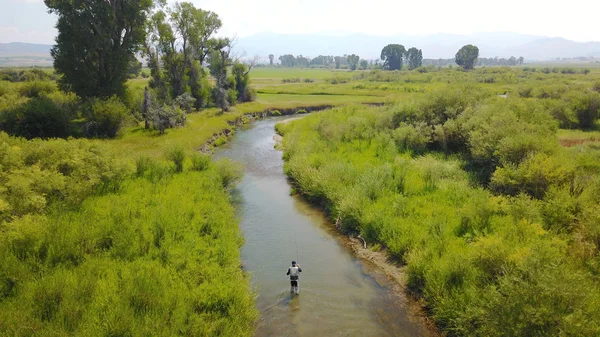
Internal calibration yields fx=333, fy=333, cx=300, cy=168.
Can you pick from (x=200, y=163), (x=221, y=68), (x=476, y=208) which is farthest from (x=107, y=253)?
(x=221, y=68)

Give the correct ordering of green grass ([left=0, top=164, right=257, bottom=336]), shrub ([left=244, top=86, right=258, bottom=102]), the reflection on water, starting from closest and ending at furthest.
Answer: green grass ([left=0, top=164, right=257, bottom=336])
the reflection on water
shrub ([left=244, top=86, right=258, bottom=102])

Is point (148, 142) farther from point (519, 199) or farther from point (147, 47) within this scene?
point (519, 199)

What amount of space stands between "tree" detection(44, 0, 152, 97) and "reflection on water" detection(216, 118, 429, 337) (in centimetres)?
2720

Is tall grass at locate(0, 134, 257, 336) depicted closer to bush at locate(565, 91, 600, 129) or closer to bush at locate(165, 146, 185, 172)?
bush at locate(165, 146, 185, 172)

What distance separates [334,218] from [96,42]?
116ft

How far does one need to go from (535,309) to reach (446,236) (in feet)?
22.7

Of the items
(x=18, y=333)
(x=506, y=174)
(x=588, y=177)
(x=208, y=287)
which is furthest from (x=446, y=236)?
(x=18, y=333)

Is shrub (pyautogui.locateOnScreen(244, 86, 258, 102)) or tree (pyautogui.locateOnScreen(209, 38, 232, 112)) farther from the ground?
tree (pyautogui.locateOnScreen(209, 38, 232, 112))

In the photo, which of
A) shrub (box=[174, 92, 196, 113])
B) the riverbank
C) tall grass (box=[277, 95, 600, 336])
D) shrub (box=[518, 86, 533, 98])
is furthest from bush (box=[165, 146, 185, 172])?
shrub (box=[518, 86, 533, 98])

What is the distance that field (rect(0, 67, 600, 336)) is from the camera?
1021 cm

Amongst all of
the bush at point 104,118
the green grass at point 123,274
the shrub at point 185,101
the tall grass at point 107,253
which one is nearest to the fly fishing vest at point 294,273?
the green grass at point 123,274

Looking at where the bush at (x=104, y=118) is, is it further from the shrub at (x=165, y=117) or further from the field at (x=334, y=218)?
the shrub at (x=165, y=117)

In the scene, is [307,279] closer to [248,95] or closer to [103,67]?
[103,67]

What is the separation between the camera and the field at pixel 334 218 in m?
10.2
